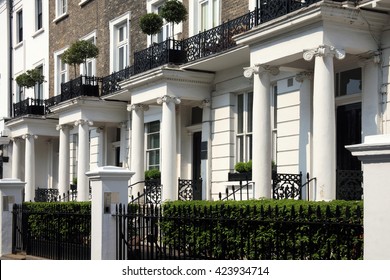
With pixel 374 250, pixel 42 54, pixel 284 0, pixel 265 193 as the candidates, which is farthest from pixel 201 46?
pixel 42 54

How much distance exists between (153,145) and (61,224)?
9.02 m

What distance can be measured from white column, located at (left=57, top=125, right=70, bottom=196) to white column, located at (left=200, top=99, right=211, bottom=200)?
294 inches

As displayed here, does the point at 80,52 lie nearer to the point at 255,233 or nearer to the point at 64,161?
the point at 64,161

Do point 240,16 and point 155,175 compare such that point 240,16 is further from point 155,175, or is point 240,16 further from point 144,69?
point 155,175

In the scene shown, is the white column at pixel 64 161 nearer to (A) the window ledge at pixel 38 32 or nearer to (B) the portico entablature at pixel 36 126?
(B) the portico entablature at pixel 36 126

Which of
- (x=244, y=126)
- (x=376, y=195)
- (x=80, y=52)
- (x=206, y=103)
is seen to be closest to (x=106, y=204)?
(x=376, y=195)

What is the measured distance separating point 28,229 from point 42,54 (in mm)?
17985

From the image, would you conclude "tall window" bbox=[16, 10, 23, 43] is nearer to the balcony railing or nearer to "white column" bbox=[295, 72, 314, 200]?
the balcony railing

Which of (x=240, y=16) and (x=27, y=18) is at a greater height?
(x=27, y=18)

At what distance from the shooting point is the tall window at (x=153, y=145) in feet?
73.9

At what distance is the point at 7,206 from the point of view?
14992 mm

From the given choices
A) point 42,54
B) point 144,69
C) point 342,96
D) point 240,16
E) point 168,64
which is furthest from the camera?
point 42,54

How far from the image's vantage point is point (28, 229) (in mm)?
14453

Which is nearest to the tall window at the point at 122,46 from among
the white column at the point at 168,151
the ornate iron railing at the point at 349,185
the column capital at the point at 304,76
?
the white column at the point at 168,151
